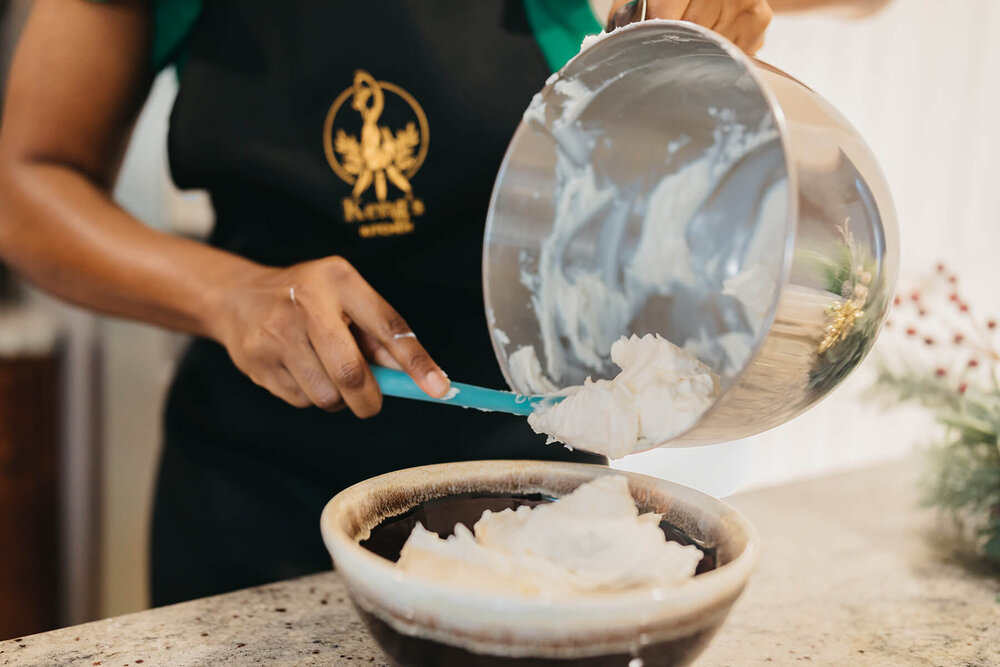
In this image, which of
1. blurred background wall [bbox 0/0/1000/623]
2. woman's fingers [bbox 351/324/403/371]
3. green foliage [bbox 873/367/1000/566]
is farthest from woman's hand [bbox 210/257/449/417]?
blurred background wall [bbox 0/0/1000/623]

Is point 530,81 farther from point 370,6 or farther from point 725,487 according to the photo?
point 725,487

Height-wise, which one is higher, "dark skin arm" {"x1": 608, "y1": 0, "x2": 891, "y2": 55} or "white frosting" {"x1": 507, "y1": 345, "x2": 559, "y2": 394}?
"dark skin arm" {"x1": 608, "y1": 0, "x2": 891, "y2": 55}

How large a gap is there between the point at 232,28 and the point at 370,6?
6.2 inches

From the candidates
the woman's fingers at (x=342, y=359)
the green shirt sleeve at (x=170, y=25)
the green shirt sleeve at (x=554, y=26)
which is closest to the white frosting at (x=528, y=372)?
the woman's fingers at (x=342, y=359)

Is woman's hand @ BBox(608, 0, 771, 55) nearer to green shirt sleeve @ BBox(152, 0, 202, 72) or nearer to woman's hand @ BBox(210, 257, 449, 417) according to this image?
woman's hand @ BBox(210, 257, 449, 417)

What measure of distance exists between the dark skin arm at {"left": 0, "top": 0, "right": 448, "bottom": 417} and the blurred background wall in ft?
3.02

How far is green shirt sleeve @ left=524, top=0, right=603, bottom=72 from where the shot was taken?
846 millimetres

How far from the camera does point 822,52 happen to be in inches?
85.9

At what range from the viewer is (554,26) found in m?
0.85

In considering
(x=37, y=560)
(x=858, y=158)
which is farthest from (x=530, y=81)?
(x=37, y=560)

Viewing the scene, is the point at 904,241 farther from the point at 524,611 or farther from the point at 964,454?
the point at 524,611

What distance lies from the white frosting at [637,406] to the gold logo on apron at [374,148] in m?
0.36

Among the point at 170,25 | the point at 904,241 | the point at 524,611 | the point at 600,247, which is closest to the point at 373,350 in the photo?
the point at 600,247

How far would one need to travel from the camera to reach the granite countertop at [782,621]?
562 millimetres
